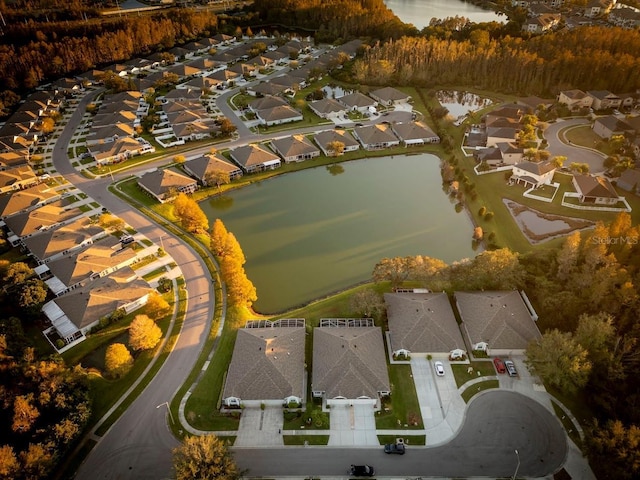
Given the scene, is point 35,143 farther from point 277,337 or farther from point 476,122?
point 476,122

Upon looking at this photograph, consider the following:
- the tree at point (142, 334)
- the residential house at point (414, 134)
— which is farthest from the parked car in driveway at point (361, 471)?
the residential house at point (414, 134)

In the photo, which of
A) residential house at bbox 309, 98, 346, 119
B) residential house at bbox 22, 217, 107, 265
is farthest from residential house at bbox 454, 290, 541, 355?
residential house at bbox 309, 98, 346, 119

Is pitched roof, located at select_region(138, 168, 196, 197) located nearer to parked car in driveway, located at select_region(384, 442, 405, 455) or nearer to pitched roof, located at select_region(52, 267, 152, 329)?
pitched roof, located at select_region(52, 267, 152, 329)

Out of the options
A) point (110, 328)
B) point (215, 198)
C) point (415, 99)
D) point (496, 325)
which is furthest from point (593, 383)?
point (415, 99)

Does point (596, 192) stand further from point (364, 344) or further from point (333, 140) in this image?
point (364, 344)

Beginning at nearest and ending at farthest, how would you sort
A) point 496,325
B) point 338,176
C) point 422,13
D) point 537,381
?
point 537,381 < point 496,325 < point 338,176 < point 422,13

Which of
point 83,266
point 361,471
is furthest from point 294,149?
point 361,471
